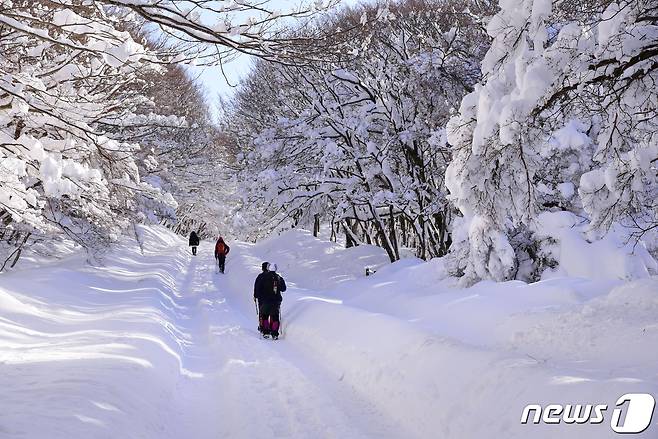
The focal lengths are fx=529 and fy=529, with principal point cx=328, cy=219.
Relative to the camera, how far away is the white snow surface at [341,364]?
15.5 ft

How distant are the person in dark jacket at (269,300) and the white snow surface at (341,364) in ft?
1.29

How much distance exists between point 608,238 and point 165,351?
8573 millimetres

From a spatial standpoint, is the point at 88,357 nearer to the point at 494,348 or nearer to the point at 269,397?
the point at 269,397

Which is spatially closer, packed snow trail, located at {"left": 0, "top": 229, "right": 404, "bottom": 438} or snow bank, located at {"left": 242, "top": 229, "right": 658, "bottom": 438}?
snow bank, located at {"left": 242, "top": 229, "right": 658, "bottom": 438}

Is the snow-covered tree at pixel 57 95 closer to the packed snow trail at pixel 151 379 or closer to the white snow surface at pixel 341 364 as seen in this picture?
the packed snow trail at pixel 151 379

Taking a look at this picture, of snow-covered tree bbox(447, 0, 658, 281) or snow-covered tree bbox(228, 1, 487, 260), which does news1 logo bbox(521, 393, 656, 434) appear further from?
snow-covered tree bbox(228, 1, 487, 260)

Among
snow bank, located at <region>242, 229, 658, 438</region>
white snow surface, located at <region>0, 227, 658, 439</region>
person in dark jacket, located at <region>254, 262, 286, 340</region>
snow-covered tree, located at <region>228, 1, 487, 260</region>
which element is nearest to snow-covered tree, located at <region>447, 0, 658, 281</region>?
snow bank, located at <region>242, 229, 658, 438</region>

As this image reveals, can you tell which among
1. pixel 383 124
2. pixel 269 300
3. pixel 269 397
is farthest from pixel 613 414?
pixel 383 124

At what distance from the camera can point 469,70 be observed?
48.4ft

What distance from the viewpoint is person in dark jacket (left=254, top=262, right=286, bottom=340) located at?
444 inches

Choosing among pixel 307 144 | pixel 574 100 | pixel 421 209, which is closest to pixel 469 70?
pixel 421 209

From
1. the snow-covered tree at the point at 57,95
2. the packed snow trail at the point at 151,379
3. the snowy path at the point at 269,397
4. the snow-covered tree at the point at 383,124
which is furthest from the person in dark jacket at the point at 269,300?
the snow-covered tree at the point at 383,124

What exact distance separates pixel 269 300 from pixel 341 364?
3.91m

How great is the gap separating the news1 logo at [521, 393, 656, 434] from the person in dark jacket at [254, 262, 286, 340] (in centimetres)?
751
